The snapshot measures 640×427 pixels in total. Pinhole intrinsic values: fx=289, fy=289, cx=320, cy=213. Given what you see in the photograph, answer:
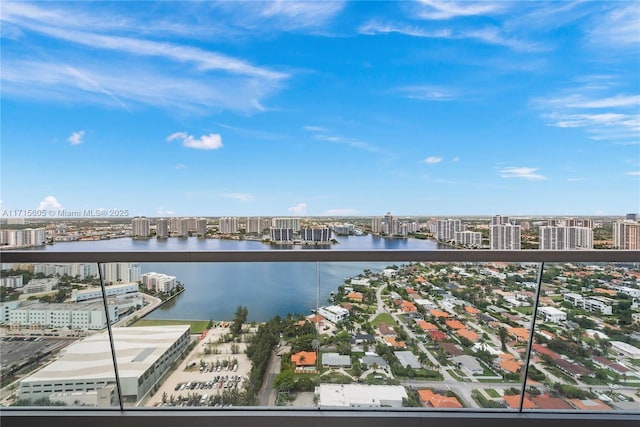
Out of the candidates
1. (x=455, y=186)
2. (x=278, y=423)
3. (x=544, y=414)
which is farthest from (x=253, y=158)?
(x=544, y=414)

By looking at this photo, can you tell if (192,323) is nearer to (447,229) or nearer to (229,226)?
(229,226)

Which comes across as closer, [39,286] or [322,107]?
→ [39,286]

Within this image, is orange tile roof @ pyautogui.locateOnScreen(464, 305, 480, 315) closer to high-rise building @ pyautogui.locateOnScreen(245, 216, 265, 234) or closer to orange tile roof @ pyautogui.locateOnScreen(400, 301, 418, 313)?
Result: orange tile roof @ pyautogui.locateOnScreen(400, 301, 418, 313)

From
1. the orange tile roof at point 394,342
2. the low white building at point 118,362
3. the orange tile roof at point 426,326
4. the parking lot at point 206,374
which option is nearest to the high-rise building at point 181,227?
the low white building at point 118,362

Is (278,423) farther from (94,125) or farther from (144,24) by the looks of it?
(94,125)

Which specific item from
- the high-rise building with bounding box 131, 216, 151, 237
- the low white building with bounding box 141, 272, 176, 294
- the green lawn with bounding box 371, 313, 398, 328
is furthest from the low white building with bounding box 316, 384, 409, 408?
the high-rise building with bounding box 131, 216, 151, 237

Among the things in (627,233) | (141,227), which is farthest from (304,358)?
(141,227)

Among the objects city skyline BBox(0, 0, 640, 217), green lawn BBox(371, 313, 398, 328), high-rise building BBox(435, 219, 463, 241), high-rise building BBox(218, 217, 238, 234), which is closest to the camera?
green lawn BBox(371, 313, 398, 328)
